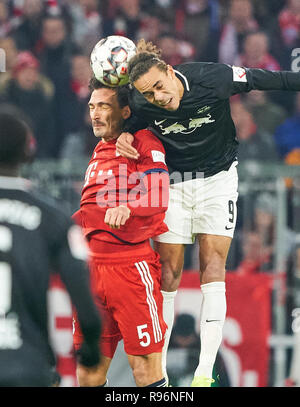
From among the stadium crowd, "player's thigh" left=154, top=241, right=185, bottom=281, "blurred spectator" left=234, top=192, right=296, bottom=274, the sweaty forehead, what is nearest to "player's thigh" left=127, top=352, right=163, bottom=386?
"player's thigh" left=154, top=241, right=185, bottom=281

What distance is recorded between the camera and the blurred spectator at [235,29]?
416 inches

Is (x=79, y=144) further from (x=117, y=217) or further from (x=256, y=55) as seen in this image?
(x=117, y=217)

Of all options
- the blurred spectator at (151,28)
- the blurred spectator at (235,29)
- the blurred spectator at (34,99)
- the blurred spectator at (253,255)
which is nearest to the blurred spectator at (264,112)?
the blurred spectator at (235,29)

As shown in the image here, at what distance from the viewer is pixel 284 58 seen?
10648 millimetres

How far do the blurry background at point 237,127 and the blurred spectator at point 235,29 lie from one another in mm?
15

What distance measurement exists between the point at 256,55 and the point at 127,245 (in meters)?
4.95

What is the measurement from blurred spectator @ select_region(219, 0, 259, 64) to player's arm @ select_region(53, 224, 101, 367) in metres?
6.65

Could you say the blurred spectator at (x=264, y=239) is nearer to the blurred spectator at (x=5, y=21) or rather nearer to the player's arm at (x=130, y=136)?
the player's arm at (x=130, y=136)

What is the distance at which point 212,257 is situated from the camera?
6.23 meters

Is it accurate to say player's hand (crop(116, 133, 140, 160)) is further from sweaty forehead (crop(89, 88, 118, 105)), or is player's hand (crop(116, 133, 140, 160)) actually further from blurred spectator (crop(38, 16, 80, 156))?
blurred spectator (crop(38, 16, 80, 156))

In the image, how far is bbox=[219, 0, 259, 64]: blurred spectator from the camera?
10.6 metres
